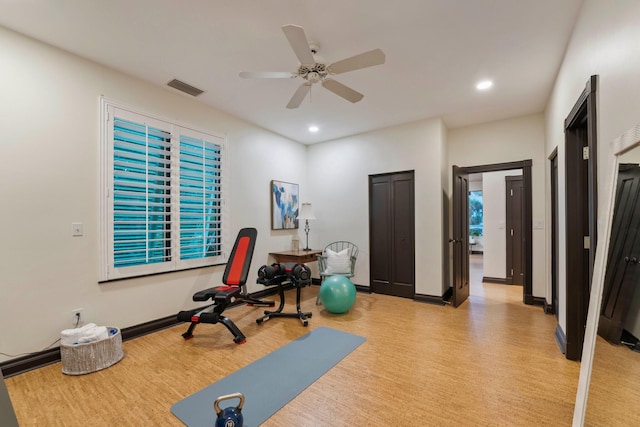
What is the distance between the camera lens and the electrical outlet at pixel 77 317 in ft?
8.88

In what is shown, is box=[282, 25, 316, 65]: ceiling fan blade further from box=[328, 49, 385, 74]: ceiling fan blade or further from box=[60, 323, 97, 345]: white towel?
box=[60, 323, 97, 345]: white towel

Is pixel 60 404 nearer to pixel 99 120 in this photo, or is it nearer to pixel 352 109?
pixel 99 120

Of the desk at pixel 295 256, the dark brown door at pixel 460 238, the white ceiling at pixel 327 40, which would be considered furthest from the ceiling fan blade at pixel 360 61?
the desk at pixel 295 256

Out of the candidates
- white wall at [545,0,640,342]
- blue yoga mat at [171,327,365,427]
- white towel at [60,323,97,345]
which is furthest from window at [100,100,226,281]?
white wall at [545,0,640,342]

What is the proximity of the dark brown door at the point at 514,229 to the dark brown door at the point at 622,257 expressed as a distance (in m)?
4.56

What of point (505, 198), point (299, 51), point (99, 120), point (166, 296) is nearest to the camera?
point (299, 51)

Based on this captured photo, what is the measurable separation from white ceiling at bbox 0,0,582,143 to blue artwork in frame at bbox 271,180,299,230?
1.68 metres

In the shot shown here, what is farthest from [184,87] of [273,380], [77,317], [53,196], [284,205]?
[273,380]

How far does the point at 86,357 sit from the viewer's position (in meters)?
2.40

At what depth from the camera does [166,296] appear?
11.3 ft

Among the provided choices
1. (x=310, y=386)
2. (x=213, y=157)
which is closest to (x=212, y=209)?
(x=213, y=157)

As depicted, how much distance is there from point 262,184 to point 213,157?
39.3 inches

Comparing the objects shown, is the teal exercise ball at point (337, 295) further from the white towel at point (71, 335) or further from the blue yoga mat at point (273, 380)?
the white towel at point (71, 335)

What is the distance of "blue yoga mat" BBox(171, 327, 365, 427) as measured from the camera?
1.90 metres
